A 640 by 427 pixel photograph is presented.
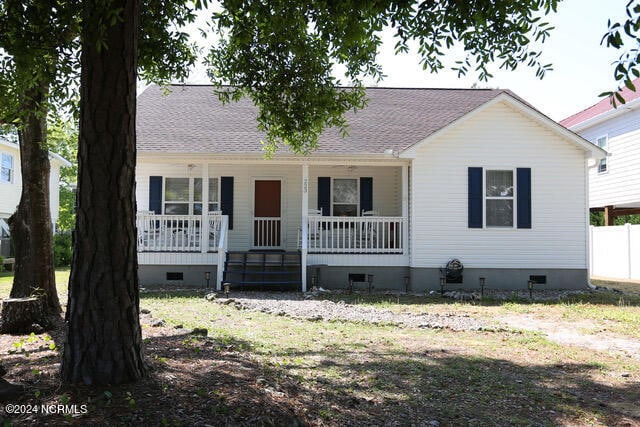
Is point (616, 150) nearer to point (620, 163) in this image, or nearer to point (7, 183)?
point (620, 163)

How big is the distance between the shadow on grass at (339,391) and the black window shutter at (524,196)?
25.0 ft

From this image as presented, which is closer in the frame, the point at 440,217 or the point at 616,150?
the point at 440,217

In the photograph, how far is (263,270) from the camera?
13125 mm

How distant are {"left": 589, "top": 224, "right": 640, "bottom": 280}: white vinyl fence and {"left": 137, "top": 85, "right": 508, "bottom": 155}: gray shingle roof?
7.18 m

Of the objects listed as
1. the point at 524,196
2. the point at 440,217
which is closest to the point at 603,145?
the point at 524,196

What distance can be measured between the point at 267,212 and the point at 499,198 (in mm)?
6566

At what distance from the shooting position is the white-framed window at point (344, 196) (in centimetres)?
1527

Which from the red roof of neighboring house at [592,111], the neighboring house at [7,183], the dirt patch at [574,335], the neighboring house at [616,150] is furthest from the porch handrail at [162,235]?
the red roof of neighboring house at [592,111]

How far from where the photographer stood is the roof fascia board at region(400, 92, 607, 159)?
13.0m

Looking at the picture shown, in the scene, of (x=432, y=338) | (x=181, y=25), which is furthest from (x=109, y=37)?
(x=432, y=338)

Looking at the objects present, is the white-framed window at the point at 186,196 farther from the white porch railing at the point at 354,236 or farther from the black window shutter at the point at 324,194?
the white porch railing at the point at 354,236

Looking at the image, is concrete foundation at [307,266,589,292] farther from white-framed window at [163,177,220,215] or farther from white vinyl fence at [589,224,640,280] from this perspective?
white vinyl fence at [589,224,640,280]

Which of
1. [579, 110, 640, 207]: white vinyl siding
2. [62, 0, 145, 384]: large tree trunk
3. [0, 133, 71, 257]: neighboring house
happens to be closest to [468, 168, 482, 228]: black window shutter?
[579, 110, 640, 207]: white vinyl siding

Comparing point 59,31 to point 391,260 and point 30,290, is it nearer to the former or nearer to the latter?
point 30,290
